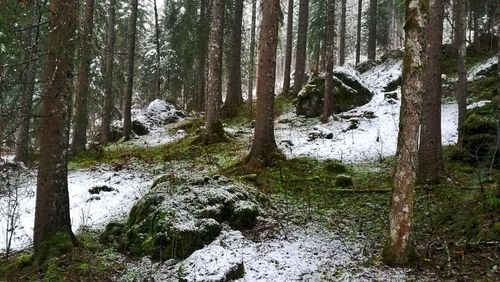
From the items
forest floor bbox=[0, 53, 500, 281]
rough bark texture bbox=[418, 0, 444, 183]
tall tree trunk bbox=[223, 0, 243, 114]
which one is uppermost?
tall tree trunk bbox=[223, 0, 243, 114]

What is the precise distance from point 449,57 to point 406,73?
19.0 meters

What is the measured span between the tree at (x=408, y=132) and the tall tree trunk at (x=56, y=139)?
5.28 metres

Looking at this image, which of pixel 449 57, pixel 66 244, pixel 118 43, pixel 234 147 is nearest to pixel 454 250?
pixel 66 244

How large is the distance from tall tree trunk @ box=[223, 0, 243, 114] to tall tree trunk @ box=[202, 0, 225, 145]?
636cm

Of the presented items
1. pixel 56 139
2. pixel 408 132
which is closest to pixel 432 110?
pixel 408 132

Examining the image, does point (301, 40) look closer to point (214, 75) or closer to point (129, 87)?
point (129, 87)

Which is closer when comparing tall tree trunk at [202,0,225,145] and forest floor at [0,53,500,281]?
forest floor at [0,53,500,281]

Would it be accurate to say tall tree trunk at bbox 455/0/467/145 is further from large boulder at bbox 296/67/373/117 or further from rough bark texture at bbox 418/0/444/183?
large boulder at bbox 296/67/373/117

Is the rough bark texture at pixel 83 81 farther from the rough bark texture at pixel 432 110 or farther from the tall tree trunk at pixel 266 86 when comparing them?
the rough bark texture at pixel 432 110

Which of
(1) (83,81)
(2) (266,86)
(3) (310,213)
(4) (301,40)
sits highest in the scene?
(4) (301,40)

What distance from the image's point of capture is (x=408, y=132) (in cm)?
592

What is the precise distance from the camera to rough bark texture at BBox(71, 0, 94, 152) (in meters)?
7.20

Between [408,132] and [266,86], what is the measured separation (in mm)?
5506

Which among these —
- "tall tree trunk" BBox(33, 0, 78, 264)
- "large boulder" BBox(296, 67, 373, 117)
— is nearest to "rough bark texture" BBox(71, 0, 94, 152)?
"tall tree trunk" BBox(33, 0, 78, 264)
